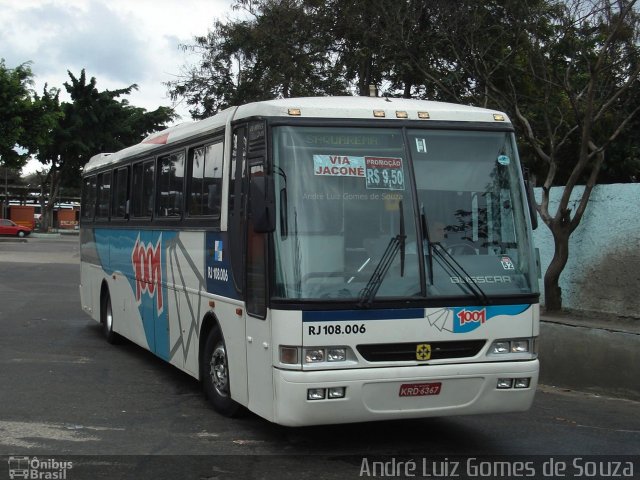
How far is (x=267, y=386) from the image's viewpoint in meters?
6.21

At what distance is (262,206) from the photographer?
5.99m

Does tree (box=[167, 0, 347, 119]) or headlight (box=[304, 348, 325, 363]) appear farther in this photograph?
tree (box=[167, 0, 347, 119])

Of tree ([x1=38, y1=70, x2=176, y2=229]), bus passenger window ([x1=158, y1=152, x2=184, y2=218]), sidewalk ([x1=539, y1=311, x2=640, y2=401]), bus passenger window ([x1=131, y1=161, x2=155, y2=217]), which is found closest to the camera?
bus passenger window ([x1=158, y1=152, x2=184, y2=218])

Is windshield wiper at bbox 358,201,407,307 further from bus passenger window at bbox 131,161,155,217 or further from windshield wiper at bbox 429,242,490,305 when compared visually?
bus passenger window at bbox 131,161,155,217

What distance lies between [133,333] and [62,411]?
3.20 metres

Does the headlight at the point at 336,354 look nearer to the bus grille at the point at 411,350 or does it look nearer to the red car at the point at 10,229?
the bus grille at the point at 411,350

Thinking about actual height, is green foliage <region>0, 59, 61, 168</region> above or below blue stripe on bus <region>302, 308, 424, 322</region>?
above

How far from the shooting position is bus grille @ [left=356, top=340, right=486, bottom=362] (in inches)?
239

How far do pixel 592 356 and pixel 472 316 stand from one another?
12.7ft

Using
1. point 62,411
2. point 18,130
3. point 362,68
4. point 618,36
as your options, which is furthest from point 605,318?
point 18,130

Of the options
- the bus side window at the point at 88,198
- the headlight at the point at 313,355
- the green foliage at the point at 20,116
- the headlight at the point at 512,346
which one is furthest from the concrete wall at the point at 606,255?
the green foliage at the point at 20,116

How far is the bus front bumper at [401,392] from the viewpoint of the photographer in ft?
19.4

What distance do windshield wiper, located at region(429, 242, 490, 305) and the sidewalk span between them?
3.66m

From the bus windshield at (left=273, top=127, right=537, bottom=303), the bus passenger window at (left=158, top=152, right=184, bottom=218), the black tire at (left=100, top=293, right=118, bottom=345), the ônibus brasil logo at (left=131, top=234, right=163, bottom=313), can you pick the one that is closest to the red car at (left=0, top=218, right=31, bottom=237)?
the black tire at (left=100, top=293, right=118, bottom=345)
